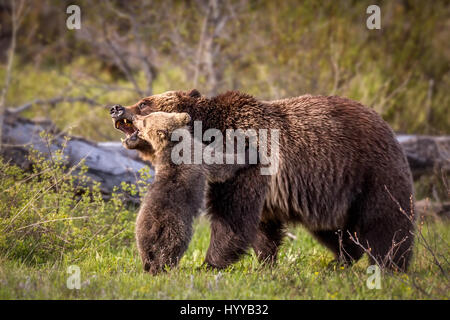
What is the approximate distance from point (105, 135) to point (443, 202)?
6576 mm

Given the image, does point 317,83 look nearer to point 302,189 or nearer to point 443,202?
point 443,202

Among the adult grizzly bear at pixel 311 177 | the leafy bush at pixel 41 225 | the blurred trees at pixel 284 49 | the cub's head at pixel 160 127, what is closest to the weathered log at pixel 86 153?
the leafy bush at pixel 41 225

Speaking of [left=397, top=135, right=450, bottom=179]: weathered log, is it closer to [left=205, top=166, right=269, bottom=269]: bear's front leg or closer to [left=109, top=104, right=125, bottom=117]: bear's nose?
[left=205, top=166, right=269, bottom=269]: bear's front leg

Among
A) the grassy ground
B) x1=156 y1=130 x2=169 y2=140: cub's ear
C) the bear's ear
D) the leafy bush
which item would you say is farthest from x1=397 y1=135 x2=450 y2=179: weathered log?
x1=156 y1=130 x2=169 y2=140: cub's ear

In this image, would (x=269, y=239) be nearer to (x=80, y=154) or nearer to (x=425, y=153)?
(x=80, y=154)

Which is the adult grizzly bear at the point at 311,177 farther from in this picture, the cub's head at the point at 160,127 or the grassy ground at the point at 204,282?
the grassy ground at the point at 204,282

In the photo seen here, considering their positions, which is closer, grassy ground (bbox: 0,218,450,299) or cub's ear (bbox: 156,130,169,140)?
grassy ground (bbox: 0,218,450,299)

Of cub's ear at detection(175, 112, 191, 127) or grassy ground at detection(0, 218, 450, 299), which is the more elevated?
cub's ear at detection(175, 112, 191, 127)

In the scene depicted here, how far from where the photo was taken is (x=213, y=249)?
5.23 m

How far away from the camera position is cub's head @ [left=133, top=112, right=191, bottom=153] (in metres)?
5.12

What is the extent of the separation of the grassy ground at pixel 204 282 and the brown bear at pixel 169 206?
0.63 feet

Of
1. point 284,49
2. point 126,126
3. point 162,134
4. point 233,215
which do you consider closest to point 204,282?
point 233,215

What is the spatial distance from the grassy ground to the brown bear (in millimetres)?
191

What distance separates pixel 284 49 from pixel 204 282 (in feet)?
27.9
